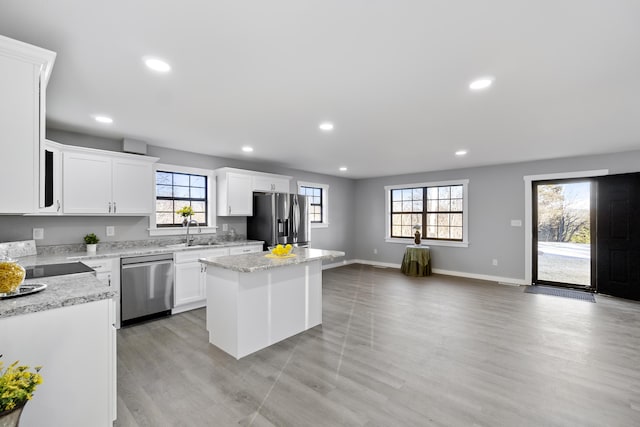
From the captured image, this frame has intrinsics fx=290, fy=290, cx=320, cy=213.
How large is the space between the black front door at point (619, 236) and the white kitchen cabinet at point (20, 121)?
7.13 metres

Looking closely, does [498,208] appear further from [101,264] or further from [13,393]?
[13,393]

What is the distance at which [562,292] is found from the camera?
5.07 metres

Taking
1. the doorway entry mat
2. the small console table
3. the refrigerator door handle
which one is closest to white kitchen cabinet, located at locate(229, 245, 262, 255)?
the refrigerator door handle

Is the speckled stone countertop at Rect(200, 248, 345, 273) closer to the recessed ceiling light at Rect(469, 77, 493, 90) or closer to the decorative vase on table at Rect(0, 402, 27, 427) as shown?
the decorative vase on table at Rect(0, 402, 27, 427)

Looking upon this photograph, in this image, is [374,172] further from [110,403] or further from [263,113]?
[110,403]

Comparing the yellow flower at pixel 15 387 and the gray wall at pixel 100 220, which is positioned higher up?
the gray wall at pixel 100 220

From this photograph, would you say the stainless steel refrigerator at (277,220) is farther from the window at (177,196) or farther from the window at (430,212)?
the window at (430,212)

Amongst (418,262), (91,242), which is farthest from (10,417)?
(418,262)

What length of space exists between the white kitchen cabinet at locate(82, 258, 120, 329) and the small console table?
544cm

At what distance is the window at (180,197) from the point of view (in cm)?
448

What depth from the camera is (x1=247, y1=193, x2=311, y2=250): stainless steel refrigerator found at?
516 cm

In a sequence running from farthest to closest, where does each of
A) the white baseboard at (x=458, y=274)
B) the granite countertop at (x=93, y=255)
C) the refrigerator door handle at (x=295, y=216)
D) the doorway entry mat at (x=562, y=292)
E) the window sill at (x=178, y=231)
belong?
1. the white baseboard at (x=458, y=274)
2. the refrigerator door handle at (x=295, y=216)
3. the doorway entry mat at (x=562, y=292)
4. the window sill at (x=178, y=231)
5. the granite countertop at (x=93, y=255)

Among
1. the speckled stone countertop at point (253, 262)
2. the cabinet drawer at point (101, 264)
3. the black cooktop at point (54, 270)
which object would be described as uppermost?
the black cooktop at point (54, 270)

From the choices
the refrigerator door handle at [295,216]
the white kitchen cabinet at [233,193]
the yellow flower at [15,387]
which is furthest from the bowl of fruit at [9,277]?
the refrigerator door handle at [295,216]
